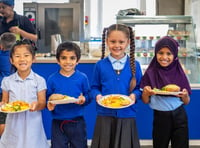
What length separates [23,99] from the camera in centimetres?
211

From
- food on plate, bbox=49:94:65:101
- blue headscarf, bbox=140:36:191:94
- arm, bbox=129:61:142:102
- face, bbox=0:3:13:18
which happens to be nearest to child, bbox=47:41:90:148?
food on plate, bbox=49:94:65:101

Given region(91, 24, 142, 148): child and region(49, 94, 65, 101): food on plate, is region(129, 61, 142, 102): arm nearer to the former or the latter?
A: region(91, 24, 142, 148): child

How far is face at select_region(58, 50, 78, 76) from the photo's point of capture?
7.02 ft

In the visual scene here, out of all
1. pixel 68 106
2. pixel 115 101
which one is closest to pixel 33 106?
pixel 68 106

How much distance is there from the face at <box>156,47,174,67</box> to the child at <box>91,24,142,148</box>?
0.19m

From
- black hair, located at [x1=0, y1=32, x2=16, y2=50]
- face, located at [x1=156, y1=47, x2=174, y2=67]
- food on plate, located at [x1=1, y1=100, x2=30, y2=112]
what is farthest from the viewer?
black hair, located at [x1=0, y1=32, x2=16, y2=50]

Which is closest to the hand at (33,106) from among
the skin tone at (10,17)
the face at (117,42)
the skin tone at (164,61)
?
the face at (117,42)

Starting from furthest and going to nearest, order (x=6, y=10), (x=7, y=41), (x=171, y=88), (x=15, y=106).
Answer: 1. (x=6, y=10)
2. (x=7, y=41)
3. (x=171, y=88)
4. (x=15, y=106)

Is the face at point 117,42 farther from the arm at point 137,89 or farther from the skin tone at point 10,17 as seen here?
the skin tone at point 10,17

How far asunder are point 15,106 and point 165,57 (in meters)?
1.14

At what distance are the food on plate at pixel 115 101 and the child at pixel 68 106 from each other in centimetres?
18

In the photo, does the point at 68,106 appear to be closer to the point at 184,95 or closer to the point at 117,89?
the point at 117,89

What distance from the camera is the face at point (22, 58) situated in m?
2.09

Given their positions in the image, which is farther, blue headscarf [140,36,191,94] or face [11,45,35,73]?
blue headscarf [140,36,191,94]
